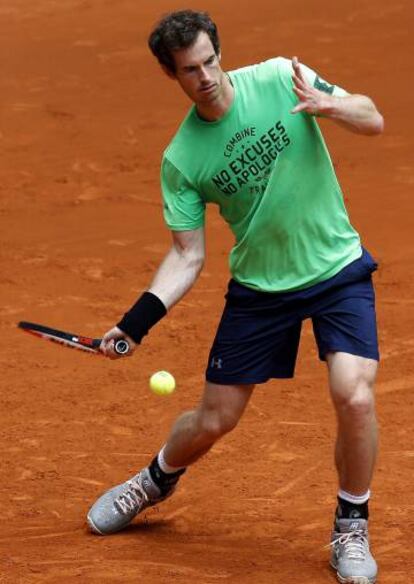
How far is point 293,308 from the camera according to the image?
6395 millimetres

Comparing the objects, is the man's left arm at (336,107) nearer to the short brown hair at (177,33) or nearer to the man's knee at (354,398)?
the short brown hair at (177,33)

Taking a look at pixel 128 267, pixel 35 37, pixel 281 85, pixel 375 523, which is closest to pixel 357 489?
pixel 375 523

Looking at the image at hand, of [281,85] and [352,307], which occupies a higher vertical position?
[281,85]

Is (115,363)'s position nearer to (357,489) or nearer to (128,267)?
(128,267)

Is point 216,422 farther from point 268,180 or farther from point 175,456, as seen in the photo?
point 268,180

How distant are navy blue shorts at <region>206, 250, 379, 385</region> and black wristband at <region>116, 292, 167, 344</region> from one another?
0.35m

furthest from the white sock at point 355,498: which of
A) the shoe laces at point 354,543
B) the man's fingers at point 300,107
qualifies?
the man's fingers at point 300,107

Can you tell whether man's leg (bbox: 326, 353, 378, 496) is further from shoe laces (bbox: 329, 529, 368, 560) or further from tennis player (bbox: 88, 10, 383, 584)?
shoe laces (bbox: 329, 529, 368, 560)

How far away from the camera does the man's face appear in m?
6.10

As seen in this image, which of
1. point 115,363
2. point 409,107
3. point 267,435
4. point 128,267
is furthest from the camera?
point 409,107

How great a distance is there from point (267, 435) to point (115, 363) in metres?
1.62

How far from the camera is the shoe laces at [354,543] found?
6.29 m

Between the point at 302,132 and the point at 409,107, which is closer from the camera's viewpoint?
the point at 302,132

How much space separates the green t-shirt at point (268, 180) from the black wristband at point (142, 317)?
14.2 inches
